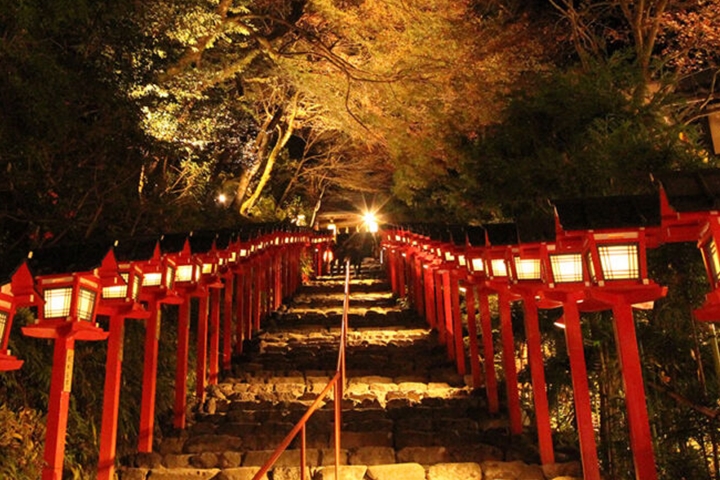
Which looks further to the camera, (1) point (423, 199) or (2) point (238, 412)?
(1) point (423, 199)

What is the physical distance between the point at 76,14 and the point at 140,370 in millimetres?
4930

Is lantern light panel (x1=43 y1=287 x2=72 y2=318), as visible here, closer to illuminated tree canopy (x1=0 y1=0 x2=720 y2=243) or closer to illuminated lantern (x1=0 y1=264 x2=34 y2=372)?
illuminated lantern (x1=0 y1=264 x2=34 y2=372)

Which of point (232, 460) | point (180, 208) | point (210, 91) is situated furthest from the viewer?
point (210, 91)

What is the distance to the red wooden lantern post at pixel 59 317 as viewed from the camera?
4.94 meters

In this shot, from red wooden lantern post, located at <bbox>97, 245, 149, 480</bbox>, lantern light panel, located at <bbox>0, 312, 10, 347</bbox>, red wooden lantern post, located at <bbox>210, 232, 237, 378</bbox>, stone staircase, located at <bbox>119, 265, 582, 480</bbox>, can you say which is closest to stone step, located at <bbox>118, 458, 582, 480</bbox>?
stone staircase, located at <bbox>119, 265, 582, 480</bbox>

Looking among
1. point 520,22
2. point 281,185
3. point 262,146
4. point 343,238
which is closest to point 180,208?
point 520,22

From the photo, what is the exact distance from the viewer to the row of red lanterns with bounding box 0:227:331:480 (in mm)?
4996

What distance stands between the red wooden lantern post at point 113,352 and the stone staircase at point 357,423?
840 mm

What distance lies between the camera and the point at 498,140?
28.7ft

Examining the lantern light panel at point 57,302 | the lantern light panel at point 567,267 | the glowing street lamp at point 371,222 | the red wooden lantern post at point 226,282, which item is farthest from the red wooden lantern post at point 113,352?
the glowing street lamp at point 371,222

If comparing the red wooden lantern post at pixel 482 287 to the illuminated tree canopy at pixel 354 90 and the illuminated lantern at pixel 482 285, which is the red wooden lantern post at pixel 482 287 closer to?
the illuminated lantern at pixel 482 285

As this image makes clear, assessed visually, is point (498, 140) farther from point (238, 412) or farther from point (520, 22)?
point (238, 412)

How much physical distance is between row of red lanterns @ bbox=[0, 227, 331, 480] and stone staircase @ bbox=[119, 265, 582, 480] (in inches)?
20.1

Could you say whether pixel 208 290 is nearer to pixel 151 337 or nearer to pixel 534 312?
pixel 151 337
